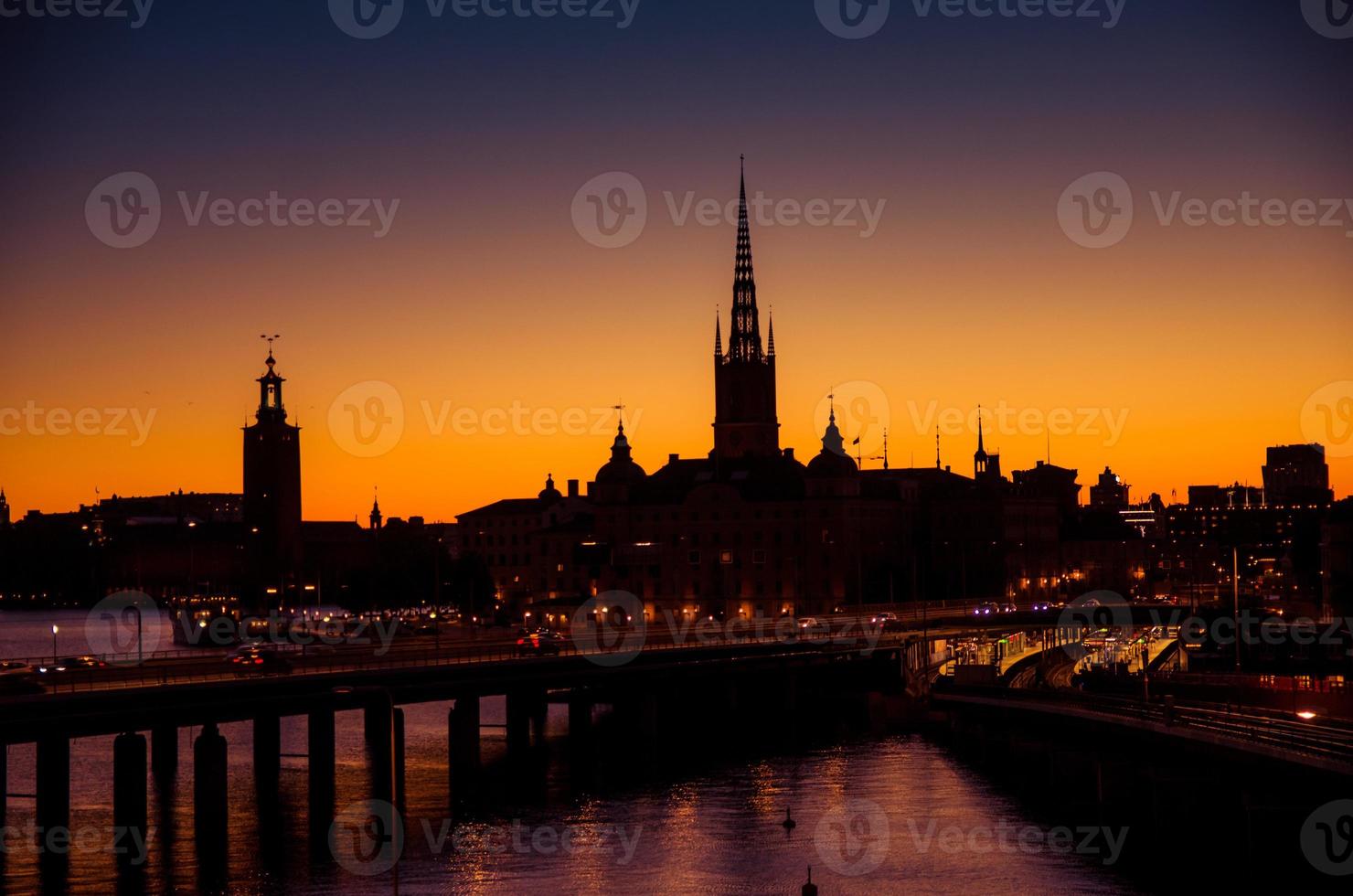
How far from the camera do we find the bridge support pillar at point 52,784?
2462 inches

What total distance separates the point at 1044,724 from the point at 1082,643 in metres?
81.6

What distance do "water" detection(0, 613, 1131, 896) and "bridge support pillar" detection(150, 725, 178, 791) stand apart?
2.98 ft

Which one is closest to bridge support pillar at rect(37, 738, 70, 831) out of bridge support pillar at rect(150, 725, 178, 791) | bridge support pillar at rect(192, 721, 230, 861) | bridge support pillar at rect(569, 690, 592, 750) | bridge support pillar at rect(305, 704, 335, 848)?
bridge support pillar at rect(192, 721, 230, 861)

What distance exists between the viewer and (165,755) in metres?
80.8

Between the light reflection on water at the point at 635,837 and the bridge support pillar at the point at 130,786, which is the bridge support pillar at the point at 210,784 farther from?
the bridge support pillar at the point at 130,786

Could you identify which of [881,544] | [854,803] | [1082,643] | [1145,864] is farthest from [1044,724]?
[881,544]

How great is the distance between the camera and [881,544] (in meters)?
196

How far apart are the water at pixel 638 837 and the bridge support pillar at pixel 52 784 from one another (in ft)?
3.26

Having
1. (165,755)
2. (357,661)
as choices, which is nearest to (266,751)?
(165,755)

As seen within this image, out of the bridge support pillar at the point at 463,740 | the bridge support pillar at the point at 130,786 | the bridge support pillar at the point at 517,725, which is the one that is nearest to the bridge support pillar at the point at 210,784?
the bridge support pillar at the point at 130,786

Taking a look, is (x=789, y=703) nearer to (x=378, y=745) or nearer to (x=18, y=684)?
(x=378, y=745)

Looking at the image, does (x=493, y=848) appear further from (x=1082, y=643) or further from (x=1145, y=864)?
(x=1082, y=643)

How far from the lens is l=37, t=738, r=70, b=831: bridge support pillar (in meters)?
62.5

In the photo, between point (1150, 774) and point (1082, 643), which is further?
point (1082, 643)
